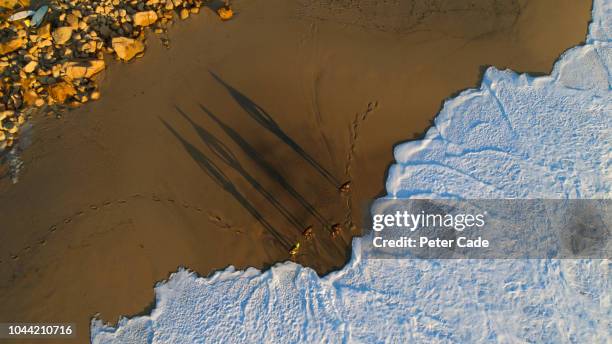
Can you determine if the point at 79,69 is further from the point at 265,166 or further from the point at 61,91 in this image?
the point at 265,166

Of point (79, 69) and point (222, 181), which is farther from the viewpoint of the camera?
point (79, 69)

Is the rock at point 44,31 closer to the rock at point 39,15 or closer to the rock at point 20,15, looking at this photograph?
the rock at point 39,15

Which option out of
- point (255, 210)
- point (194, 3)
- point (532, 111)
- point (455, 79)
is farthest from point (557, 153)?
point (194, 3)

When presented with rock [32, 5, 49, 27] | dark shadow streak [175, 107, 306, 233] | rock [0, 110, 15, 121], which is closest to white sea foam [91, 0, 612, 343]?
dark shadow streak [175, 107, 306, 233]

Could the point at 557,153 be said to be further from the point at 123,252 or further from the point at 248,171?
the point at 123,252

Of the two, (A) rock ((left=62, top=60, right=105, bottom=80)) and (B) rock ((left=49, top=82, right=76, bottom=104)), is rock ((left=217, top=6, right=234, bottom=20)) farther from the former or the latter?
(B) rock ((left=49, top=82, right=76, bottom=104))

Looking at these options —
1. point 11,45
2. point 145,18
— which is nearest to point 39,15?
point 11,45
